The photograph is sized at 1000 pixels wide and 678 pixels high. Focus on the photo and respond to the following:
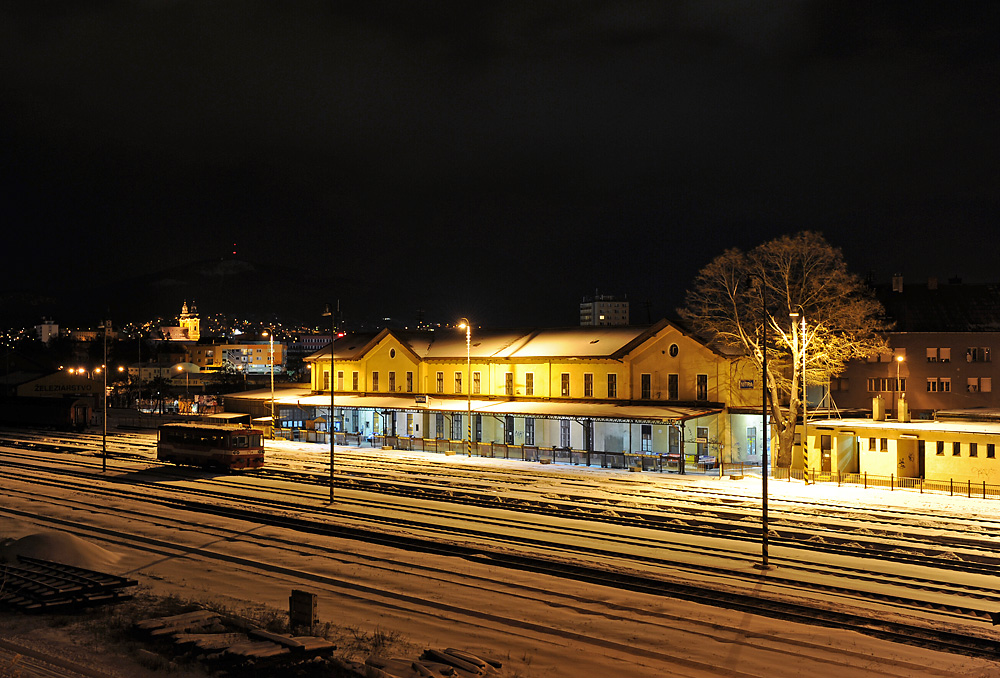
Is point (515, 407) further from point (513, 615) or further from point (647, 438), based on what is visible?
point (513, 615)

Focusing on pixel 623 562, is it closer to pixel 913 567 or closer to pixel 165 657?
pixel 913 567

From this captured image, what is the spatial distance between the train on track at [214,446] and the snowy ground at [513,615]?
1702 cm

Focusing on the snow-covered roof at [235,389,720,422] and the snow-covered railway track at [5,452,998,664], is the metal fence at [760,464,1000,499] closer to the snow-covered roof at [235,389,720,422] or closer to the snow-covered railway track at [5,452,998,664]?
the snow-covered roof at [235,389,720,422]

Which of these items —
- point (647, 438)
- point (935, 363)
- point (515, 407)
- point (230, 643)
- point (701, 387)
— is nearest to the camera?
point (230, 643)

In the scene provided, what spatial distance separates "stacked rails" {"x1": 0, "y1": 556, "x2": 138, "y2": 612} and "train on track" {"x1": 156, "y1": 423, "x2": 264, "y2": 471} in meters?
24.7

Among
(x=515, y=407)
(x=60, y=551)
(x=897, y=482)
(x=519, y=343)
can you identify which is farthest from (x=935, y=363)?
(x=60, y=551)

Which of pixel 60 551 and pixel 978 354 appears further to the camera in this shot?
pixel 978 354

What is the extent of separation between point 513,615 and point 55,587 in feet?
37.8

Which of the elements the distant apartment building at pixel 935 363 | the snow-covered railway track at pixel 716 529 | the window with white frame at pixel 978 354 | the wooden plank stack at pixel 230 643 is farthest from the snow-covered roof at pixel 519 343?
the wooden plank stack at pixel 230 643

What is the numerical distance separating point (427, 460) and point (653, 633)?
3545 centimetres

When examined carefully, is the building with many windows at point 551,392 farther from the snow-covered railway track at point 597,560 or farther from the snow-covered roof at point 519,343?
the snow-covered railway track at point 597,560

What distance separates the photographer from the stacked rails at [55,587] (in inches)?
751

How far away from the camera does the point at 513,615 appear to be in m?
19.3

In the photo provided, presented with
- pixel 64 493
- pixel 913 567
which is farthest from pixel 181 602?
pixel 64 493
